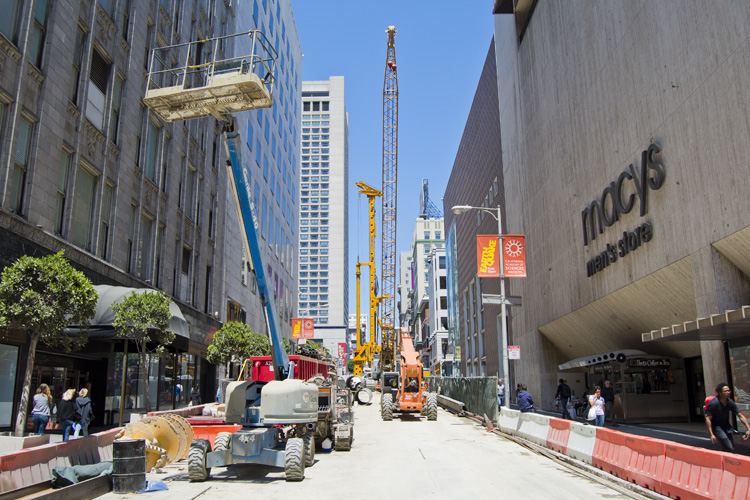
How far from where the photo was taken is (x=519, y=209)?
4072cm

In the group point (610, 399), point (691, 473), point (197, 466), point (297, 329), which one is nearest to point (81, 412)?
point (197, 466)

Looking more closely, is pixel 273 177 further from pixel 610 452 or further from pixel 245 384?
pixel 610 452

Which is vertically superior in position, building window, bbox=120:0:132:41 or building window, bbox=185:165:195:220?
building window, bbox=120:0:132:41

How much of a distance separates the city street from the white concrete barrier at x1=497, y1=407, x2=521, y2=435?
2338 millimetres

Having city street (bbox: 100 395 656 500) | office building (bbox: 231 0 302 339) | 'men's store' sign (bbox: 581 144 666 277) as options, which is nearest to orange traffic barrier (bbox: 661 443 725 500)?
city street (bbox: 100 395 656 500)

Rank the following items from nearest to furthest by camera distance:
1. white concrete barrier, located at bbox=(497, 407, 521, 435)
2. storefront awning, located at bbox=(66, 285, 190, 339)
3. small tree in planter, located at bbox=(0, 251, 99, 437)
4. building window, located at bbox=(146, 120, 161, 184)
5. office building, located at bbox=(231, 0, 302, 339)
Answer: small tree in planter, located at bbox=(0, 251, 99, 437)
storefront awning, located at bbox=(66, 285, 190, 339)
white concrete barrier, located at bbox=(497, 407, 521, 435)
building window, located at bbox=(146, 120, 161, 184)
office building, located at bbox=(231, 0, 302, 339)

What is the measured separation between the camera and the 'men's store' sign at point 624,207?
20625mm

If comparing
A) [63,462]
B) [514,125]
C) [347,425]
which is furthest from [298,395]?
[514,125]

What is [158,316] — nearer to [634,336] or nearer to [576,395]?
[634,336]

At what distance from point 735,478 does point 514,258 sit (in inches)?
620

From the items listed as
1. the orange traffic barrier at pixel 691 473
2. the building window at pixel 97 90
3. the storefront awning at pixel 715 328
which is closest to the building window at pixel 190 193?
the building window at pixel 97 90

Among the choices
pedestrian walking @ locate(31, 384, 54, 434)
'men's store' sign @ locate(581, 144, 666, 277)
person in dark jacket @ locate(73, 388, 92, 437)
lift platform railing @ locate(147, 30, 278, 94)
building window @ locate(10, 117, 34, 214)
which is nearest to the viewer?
lift platform railing @ locate(147, 30, 278, 94)

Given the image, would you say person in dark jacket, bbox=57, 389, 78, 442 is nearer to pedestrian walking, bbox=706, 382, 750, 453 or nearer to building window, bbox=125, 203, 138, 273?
building window, bbox=125, 203, 138, 273

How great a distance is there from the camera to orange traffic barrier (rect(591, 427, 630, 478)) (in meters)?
12.4
